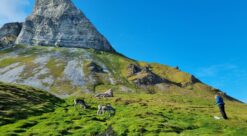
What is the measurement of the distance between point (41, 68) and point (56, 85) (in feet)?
120

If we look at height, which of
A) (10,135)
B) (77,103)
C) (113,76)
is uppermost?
(113,76)

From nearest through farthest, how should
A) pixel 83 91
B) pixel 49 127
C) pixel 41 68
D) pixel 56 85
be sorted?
pixel 49 127 < pixel 83 91 < pixel 56 85 < pixel 41 68

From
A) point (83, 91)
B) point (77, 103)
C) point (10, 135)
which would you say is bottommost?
point (10, 135)

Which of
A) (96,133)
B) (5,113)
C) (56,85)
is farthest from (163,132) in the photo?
(56,85)

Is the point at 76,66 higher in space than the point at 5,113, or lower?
higher

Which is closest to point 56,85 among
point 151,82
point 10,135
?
point 151,82

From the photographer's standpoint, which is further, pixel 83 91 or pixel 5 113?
pixel 83 91

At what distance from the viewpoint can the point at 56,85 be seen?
162875 millimetres

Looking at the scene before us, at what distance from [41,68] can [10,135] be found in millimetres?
166214

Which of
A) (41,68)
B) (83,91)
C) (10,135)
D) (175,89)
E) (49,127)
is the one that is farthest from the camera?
(41,68)

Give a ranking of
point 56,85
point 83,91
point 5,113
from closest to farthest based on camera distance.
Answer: point 5,113 < point 83,91 < point 56,85

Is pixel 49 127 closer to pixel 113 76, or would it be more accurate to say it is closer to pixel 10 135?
pixel 10 135

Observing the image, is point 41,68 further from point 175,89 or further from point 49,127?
point 49,127

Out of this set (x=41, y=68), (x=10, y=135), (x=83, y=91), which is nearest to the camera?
(x=10, y=135)
